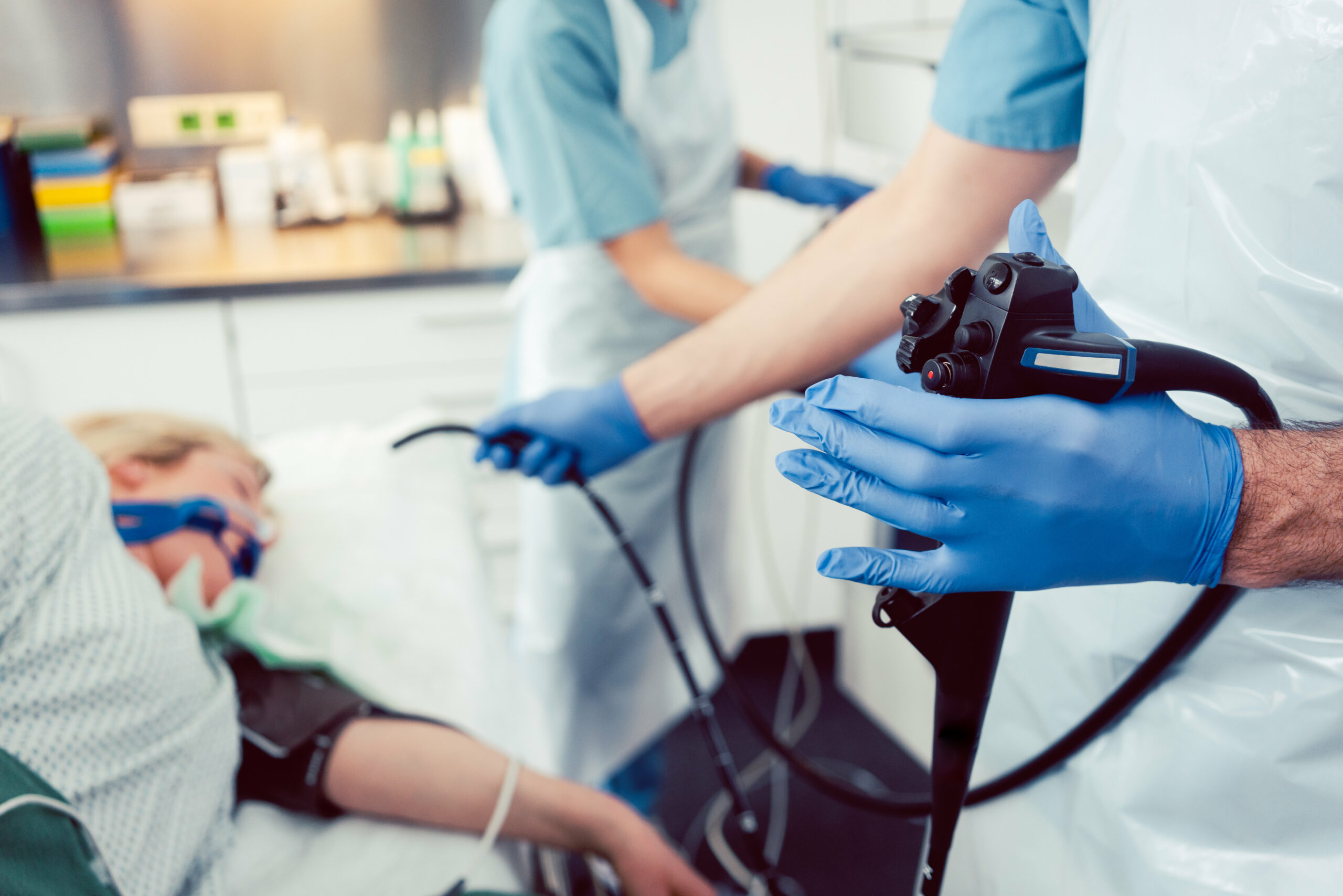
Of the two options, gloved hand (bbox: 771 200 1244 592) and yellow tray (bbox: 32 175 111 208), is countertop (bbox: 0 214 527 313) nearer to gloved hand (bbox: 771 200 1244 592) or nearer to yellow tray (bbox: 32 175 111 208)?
yellow tray (bbox: 32 175 111 208)

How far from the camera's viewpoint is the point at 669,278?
4.13 ft

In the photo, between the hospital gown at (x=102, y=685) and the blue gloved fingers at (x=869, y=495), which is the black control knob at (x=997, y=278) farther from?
the hospital gown at (x=102, y=685)

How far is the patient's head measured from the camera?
3.63 ft

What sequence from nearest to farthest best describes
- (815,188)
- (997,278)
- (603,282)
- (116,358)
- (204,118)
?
(997,278)
(603,282)
(815,188)
(116,358)
(204,118)

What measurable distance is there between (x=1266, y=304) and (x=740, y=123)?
1.54m

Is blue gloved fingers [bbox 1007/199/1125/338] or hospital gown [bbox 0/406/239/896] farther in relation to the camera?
hospital gown [bbox 0/406/239/896]

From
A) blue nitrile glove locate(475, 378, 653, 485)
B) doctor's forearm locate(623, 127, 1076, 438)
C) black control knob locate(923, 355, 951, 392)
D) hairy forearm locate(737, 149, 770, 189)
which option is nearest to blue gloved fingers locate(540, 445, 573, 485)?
blue nitrile glove locate(475, 378, 653, 485)

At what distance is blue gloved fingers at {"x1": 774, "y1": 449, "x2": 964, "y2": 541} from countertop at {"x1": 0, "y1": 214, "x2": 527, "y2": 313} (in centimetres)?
146

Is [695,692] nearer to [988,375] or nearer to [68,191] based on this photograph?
[988,375]

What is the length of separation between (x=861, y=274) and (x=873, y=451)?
0.36 meters

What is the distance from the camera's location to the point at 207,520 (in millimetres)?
1133

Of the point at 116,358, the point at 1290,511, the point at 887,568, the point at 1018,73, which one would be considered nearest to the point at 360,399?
the point at 116,358

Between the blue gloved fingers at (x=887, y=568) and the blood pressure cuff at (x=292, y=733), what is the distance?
1.86 feet

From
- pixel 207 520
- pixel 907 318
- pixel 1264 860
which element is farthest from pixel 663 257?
pixel 1264 860
